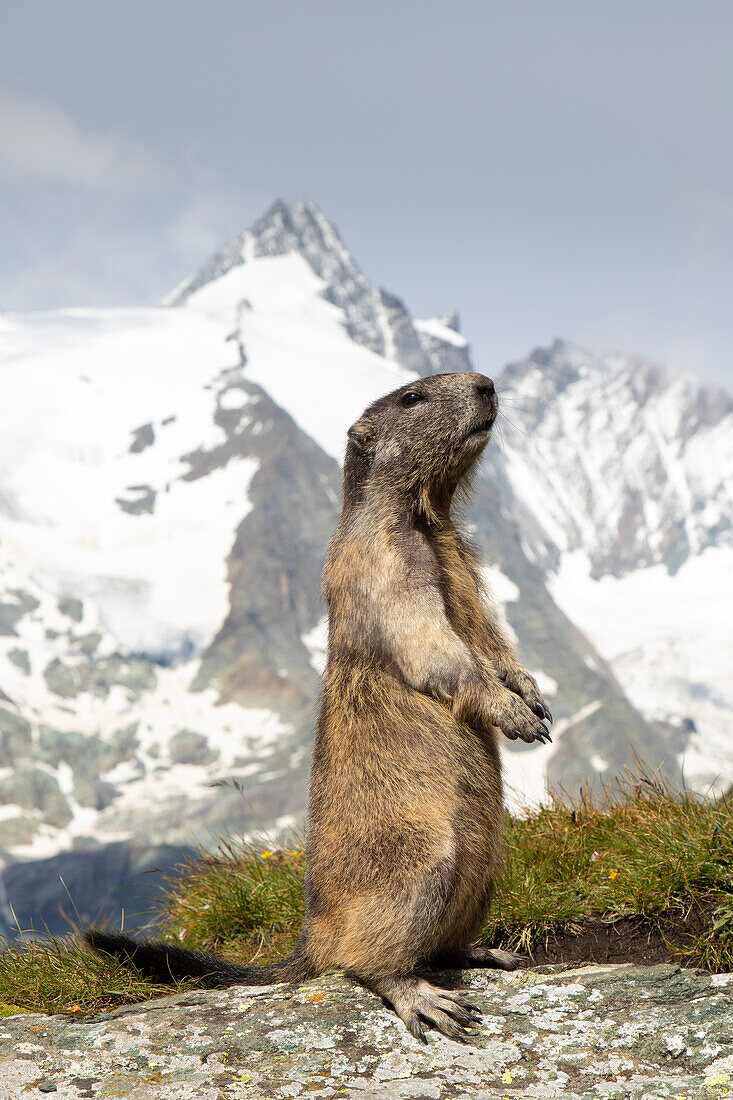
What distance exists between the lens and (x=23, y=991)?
248 inches

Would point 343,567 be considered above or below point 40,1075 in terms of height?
above

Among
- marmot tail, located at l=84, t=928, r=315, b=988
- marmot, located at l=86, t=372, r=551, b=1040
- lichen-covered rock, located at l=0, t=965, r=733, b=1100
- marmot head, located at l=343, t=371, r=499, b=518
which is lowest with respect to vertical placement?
lichen-covered rock, located at l=0, t=965, r=733, b=1100

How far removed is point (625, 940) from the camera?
641 cm

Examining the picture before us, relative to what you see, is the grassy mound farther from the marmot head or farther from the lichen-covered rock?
the marmot head

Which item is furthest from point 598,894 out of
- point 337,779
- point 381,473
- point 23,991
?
point 23,991

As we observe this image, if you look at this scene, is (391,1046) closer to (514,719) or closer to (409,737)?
(409,737)

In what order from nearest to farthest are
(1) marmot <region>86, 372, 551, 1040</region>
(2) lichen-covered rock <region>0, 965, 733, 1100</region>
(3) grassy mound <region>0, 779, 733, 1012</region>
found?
(2) lichen-covered rock <region>0, 965, 733, 1100</region>
(1) marmot <region>86, 372, 551, 1040</region>
(3) grassy mound <region>0, 779, 733, 1012</region>

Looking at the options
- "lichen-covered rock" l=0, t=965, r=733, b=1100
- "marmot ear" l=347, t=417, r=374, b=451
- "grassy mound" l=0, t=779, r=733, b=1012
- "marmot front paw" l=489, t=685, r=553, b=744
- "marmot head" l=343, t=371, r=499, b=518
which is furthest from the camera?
"marmot ear" l=347, t=417, r=374, b=451

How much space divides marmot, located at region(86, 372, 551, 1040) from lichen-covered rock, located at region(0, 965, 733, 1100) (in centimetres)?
32

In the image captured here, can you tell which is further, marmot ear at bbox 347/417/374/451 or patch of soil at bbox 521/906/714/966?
marmot ear at bbox 347/417/374/451

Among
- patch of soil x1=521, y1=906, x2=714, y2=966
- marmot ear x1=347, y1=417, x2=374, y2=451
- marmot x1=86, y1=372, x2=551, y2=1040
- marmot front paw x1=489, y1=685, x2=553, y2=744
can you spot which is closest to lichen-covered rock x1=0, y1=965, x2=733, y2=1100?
marmot x1=86, y1=372, x2=551, y2=1040

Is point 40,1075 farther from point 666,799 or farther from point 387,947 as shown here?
point 666,799

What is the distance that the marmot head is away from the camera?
6.78 metres

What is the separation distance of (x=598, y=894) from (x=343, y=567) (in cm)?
316
